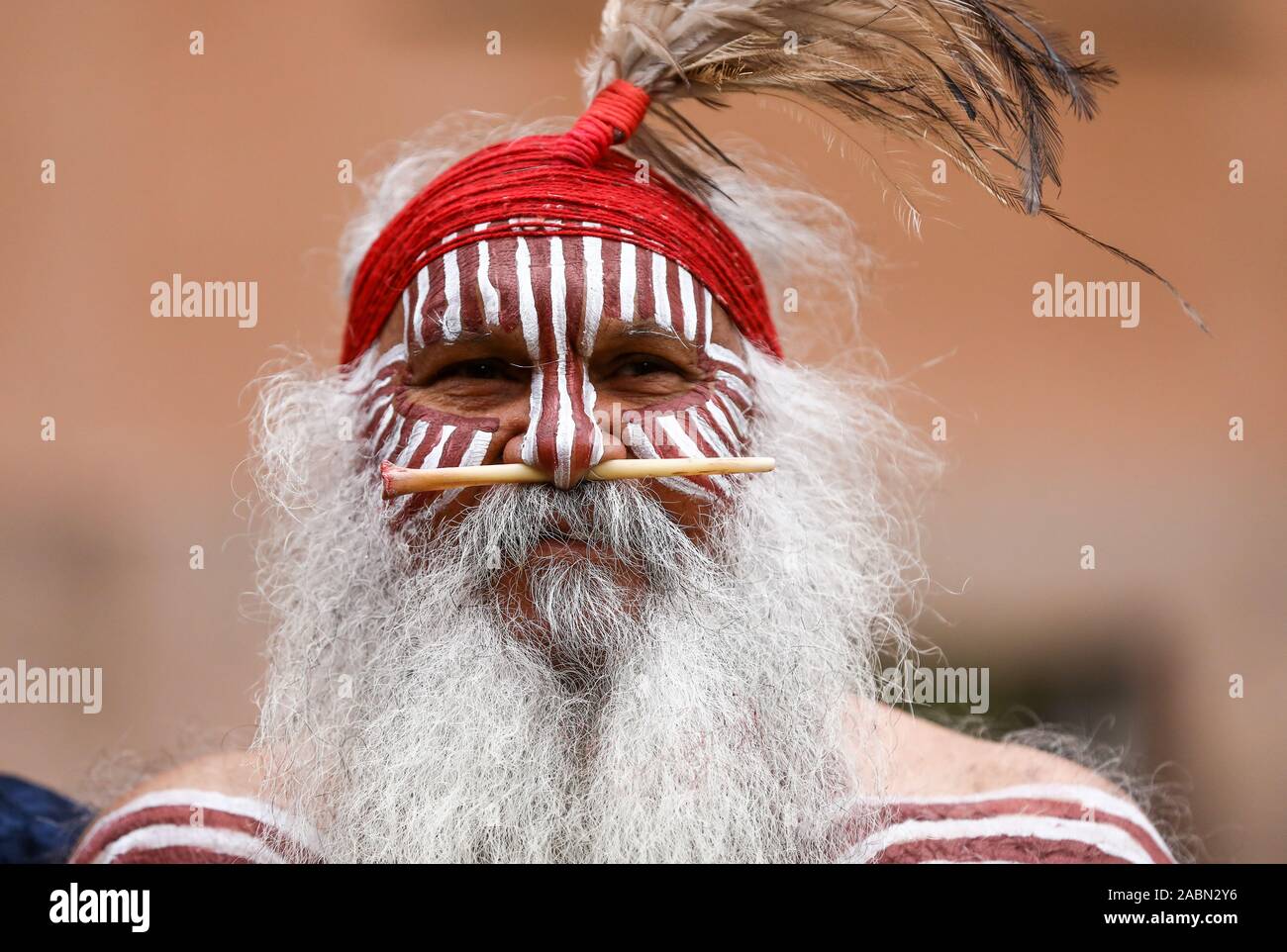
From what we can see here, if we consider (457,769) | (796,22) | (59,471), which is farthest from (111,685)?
(796,22)

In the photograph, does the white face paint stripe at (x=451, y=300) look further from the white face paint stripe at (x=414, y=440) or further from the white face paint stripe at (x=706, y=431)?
the white face paint stripe at (x=706, y=431)

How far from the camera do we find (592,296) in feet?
5.17

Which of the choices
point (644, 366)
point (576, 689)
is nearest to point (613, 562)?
point (576, 689)

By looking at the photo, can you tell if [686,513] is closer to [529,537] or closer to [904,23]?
[529,537]

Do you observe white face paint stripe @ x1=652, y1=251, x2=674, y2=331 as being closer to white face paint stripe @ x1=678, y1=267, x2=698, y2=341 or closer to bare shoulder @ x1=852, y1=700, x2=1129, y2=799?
white face paint stripe @ x1=678, y1=267, x2=698, y2=341

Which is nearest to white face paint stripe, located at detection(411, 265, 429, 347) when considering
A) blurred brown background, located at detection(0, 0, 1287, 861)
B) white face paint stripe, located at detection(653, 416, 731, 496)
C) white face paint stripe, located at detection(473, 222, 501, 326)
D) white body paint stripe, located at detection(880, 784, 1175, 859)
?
white face paint stripe, located at detection(473, 222, 501, 326)

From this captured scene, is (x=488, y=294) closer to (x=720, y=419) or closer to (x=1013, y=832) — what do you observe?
(x=720, y=419)

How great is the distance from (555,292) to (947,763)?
0.96 meters

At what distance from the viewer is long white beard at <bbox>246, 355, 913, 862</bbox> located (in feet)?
5.06

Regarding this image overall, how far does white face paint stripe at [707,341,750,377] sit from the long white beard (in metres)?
0.07

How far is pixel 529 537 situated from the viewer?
156 centimetres

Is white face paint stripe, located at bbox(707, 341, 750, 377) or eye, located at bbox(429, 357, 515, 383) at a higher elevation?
white face paint stripe, located at bbox(707, 341, 750, 377)

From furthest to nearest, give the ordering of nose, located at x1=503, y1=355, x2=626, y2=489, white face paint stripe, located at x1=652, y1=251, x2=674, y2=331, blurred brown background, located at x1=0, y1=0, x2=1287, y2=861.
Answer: blurred brown background, located at x1=0, y1=0, x2=1287, y2=861, white face paint stripe, located at x1=652, y1=251, x2=674, y2=331, nose, located at x1=503, y1=355, x2=626, y2=489

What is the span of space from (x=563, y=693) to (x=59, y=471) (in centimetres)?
259
